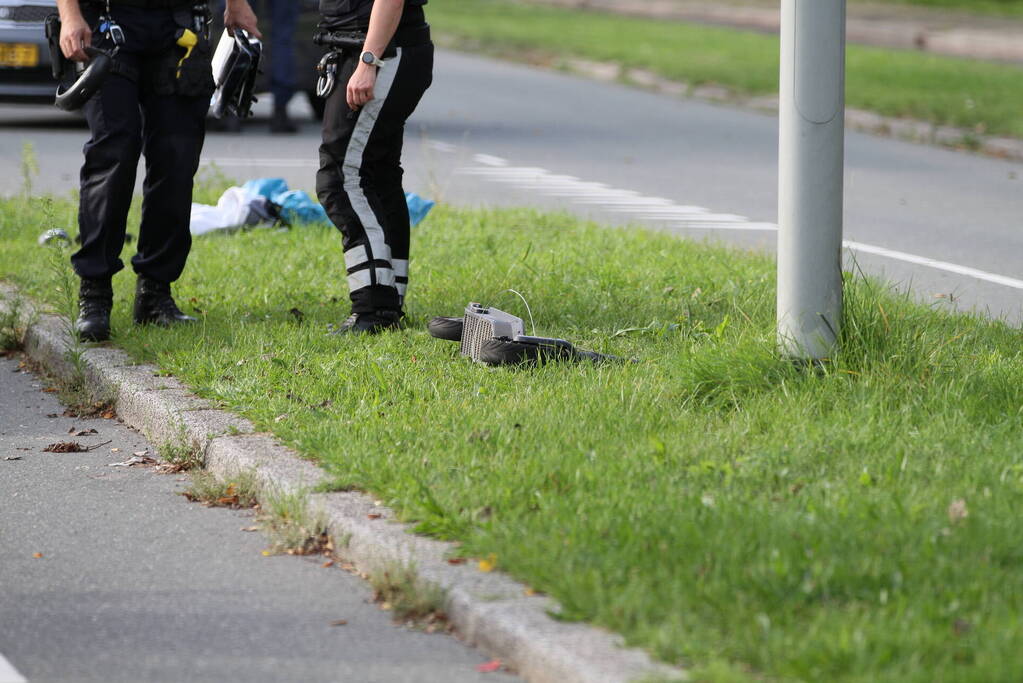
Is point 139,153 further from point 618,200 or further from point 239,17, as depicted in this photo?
point 618,200

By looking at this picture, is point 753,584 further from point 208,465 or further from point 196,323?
point 196,323

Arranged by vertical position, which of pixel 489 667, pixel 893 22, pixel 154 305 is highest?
pixel 893 22

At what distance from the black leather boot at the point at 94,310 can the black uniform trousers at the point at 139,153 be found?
5 centimetres

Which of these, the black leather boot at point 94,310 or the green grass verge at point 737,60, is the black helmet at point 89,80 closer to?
the black leather boot at point 94,310

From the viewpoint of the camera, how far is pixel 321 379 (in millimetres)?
5191

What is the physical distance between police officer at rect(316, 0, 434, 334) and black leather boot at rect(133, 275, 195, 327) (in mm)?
670

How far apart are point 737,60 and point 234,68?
14.4 metres

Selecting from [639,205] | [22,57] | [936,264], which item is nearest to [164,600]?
[936,264]

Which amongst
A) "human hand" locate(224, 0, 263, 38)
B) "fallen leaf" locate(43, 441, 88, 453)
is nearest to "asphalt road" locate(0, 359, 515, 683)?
"fallen leaf" locate(43, 441, 88, 453)

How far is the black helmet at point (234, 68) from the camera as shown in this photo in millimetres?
6191

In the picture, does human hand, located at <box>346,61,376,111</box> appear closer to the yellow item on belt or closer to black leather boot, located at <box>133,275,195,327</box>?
the yellow item on belt

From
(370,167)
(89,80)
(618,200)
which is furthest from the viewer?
(618,200)

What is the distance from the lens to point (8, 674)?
3297 mm

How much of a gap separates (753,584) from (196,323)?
3327mm
